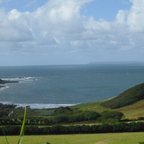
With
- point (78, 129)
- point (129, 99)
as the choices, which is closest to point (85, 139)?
point (78, 129)

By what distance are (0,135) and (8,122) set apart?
498 cm

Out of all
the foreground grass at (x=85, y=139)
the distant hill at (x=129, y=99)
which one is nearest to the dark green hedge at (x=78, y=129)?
the foreground grass at (x=85, y=139)

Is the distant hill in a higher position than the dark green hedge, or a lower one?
higher

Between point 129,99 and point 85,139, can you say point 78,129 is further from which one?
point 129,99

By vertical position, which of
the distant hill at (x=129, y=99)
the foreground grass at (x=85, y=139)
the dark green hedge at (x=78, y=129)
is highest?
the distant hill at (x=129, y=99)

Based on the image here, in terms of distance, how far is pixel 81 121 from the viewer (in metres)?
26.7

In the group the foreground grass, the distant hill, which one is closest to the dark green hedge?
the foreground grass

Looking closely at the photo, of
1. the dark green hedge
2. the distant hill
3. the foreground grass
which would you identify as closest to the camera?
the foreground grass

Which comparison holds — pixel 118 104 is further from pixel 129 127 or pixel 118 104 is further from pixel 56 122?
pixel 129 127

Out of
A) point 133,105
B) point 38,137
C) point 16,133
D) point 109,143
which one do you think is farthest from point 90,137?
point 133,105

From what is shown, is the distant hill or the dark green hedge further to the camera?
the distant hill

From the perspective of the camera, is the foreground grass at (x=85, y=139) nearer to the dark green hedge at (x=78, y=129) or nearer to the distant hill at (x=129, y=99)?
the dark green hedge at (x=78, y=129)

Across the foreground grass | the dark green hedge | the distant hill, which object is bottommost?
the foreground grass

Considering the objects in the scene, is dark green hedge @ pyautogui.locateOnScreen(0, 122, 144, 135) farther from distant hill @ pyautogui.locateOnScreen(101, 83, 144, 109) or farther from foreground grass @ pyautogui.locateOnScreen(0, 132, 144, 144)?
distant hill @ pyautogui.locateOnScreen(101, 83, 144, 109)
